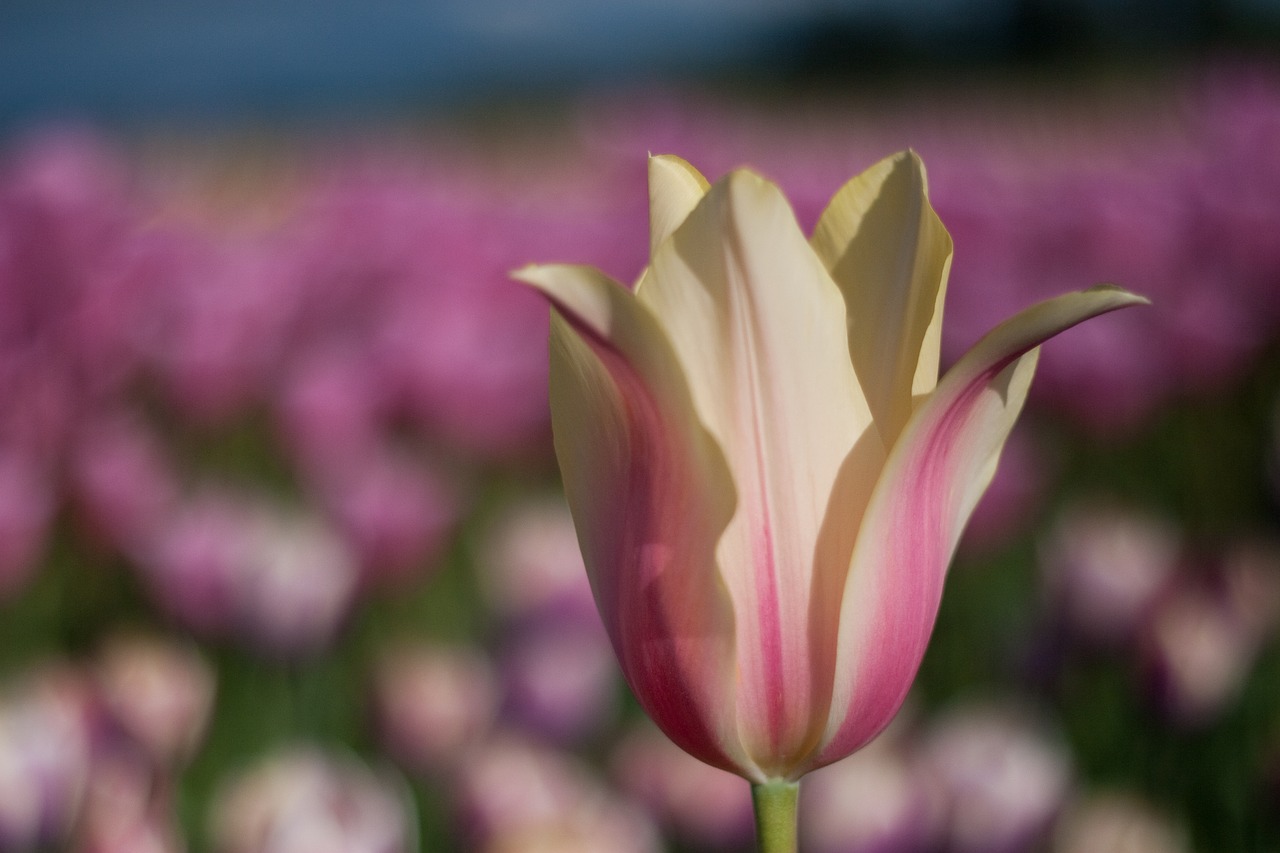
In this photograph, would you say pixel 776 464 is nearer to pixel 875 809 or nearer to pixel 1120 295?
pixel 1120 295

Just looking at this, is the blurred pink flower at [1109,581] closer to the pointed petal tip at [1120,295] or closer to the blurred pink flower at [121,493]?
the pointed petal tip at [1120,295]

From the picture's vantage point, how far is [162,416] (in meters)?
2.33

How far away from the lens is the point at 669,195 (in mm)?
460

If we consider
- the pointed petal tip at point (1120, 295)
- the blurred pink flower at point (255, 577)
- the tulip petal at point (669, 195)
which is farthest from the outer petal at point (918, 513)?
the blurred pink flower at point (255, 577)

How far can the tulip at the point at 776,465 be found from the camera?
0.41 meters

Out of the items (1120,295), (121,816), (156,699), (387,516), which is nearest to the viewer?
(1120,295)

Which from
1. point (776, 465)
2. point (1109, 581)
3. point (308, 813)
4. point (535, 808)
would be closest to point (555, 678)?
point (535, 808)

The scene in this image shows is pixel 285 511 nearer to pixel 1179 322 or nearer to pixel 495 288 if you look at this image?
pixel 495 288

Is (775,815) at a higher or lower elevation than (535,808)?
higher

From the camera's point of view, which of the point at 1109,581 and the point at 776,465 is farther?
the point at 1109,581

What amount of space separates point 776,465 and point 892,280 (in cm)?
9

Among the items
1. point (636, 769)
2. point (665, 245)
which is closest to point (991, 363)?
point (665, 245)

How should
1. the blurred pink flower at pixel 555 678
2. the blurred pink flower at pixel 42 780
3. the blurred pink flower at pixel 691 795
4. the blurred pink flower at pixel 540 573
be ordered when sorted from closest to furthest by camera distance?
the blurred pink flower at pixel 42 780 → the blurred pink flower at pixel 691 795 → the blurred pink flower at pixel 555 678 → the blurred pink flower at pixel 540 573

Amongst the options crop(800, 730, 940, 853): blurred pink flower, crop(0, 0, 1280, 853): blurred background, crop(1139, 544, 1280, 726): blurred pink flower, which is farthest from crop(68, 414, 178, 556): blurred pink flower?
crop(1139, 544, 1280, 726): blurred pink flower
